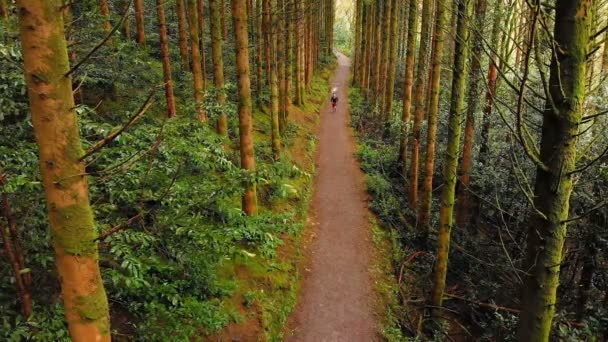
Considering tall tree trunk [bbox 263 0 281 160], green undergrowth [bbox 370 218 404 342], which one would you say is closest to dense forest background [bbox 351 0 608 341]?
green undergrowth [bbox 370 218 404 342]

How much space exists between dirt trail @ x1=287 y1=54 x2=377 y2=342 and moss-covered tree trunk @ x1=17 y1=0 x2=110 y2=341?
20.9 ft

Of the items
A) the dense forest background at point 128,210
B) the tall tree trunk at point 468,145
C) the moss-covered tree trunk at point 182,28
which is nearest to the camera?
the dense forest background at point 128,210

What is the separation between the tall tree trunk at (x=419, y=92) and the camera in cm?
1120

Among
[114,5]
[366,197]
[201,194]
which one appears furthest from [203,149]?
[114,5]

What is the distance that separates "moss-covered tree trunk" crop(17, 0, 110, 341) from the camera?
218 cm

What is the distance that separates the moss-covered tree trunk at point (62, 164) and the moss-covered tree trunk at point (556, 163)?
310 cm

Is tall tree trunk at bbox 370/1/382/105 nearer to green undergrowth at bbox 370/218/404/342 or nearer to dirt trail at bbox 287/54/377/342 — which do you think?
dirt trail at bbox 287/54/377/342

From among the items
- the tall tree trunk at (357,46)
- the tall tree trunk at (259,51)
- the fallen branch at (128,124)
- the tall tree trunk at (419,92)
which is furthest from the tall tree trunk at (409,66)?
the tall tree trunk at (357,46)

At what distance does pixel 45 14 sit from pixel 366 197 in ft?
44.0

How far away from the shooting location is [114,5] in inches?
720

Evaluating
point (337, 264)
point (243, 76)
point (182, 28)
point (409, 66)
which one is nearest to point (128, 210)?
point (243, 76)

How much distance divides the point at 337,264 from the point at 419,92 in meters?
6.28

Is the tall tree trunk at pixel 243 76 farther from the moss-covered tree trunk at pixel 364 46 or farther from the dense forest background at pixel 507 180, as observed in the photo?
the moss-covered tree trunk at pixel 364 46

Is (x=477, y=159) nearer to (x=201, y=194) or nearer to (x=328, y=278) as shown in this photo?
(x=328, y=278)
